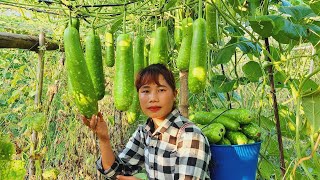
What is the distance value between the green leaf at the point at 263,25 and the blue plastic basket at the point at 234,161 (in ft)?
1.56

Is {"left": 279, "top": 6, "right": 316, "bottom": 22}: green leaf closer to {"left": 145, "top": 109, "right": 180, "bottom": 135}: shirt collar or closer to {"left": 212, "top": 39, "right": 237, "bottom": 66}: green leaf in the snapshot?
{"left": 212, "top": 39, "right": 237, "bottom": 66}: green leaf

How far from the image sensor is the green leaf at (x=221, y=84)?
237 cm

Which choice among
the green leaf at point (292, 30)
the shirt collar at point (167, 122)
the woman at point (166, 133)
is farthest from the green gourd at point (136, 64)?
the green leaf at point (292, 30)

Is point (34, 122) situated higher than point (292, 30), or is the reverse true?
point (292, 30)

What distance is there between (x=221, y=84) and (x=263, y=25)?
72cm

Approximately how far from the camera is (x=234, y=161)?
5.44 feet

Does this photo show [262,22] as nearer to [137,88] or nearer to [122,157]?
[137,88]

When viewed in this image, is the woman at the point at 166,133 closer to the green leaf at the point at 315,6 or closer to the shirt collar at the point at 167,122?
the shirt collar at the point at 167,122

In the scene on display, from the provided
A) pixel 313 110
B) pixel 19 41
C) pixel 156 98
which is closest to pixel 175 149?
pixel 156 98

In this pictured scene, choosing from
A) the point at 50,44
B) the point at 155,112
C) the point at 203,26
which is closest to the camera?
the point at 203,26

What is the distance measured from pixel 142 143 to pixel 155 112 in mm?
402

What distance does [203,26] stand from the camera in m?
1.42

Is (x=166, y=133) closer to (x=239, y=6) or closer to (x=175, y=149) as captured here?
(x=175, y=149)

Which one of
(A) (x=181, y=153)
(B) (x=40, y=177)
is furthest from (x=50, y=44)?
(A) (x=181, y=153)
